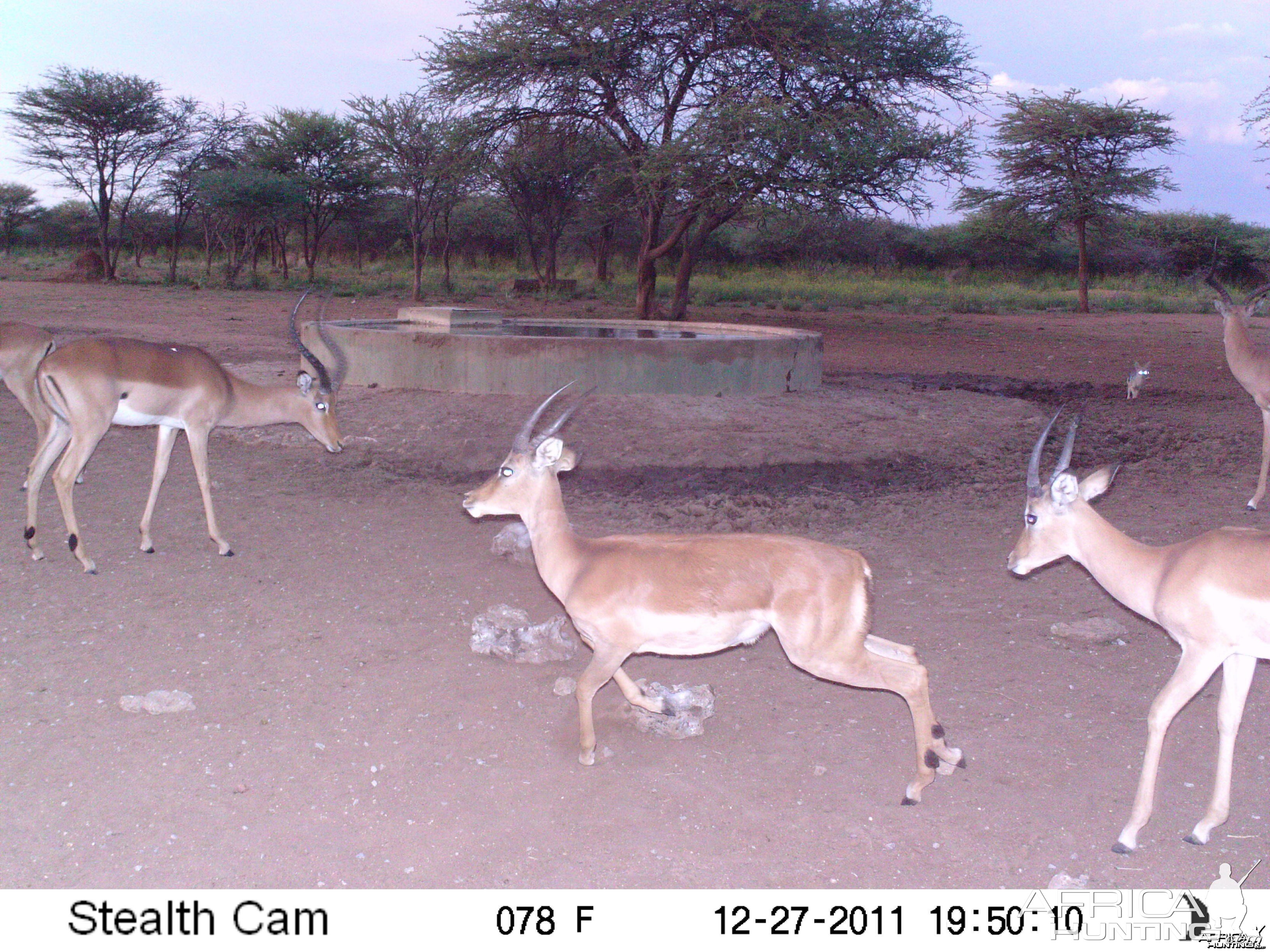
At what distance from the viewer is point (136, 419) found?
20.6ft

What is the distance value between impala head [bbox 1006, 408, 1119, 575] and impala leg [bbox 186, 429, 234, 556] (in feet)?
14.4

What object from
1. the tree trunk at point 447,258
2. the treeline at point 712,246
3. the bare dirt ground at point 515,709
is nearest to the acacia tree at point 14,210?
the treeline at point 712,246

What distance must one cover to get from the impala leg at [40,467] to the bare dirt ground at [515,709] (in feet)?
0.55

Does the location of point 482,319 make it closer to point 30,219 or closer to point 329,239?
point 329,239

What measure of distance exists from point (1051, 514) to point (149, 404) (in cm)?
494

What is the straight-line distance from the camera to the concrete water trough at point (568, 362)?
1121cm

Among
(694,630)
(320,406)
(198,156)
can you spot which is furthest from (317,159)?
(694,630)

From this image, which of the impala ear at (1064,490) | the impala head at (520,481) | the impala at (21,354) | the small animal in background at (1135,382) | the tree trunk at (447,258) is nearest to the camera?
the impala ear at (1064,490)

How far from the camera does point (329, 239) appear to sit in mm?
45875

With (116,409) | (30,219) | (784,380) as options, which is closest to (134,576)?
(116,409)

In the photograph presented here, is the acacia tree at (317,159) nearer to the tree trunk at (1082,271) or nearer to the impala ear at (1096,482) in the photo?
the tree trunk at (1082,271)

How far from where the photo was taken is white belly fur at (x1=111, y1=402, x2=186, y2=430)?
6199mm

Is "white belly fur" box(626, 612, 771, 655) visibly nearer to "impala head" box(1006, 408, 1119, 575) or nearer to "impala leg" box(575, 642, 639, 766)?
"impala leg" box(575, 642, 639, 766)

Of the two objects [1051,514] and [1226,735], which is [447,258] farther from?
[1226,735]
